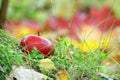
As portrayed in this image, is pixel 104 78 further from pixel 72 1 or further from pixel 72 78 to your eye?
pixel 72 1

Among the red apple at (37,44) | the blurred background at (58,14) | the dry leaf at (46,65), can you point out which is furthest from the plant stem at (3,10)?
the blurred background at (58,14)

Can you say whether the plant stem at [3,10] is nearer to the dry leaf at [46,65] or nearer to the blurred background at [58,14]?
the dry leaf at [46,65]

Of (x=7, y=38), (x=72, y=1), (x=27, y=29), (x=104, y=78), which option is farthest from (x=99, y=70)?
(x=72, y=1)

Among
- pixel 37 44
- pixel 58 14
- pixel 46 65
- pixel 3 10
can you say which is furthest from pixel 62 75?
pixel 58 14

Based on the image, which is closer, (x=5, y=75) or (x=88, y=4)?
(x=5, y=75)

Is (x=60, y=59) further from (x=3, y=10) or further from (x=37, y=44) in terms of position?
(x=3, y=10)

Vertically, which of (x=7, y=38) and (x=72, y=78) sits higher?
(x=7, y=38)

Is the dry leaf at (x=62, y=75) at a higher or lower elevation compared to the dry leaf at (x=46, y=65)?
lower
